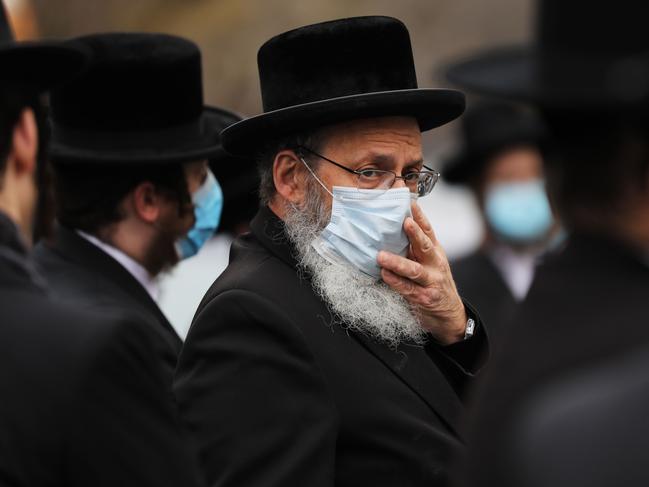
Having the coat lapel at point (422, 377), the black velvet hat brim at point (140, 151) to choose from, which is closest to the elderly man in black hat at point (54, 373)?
the coat lapel at point (422, 377)

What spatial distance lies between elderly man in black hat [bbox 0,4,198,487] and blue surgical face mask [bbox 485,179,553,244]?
5252 mm

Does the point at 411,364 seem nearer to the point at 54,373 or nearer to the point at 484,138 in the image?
the point at 54,373

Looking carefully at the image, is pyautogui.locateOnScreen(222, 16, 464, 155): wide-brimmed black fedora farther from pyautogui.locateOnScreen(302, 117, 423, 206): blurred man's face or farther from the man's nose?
the man's nose

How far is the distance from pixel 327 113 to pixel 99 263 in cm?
102

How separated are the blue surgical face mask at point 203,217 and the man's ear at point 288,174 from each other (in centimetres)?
83

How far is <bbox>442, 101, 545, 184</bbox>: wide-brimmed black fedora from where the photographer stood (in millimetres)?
7988

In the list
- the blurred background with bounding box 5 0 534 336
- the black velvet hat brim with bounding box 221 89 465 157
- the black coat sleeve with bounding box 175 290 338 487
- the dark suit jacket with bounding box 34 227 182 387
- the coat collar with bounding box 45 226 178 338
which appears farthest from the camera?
the blurred background with bounding box 5 0 534 336

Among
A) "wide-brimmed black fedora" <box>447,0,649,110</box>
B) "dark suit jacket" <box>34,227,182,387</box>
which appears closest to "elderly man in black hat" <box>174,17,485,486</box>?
"dark suit jacket" <box>34,227,182,387</box>

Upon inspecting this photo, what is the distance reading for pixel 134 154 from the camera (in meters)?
4.47

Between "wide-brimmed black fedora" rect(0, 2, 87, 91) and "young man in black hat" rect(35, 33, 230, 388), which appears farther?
"young man in black hat" rect(35, 33, 230, 388)

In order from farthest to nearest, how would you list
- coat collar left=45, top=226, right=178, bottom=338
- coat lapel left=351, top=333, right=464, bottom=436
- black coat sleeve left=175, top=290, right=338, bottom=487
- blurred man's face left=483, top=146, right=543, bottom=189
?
blurred man's face left=483, top=146, right=543, bottom=189
coat collar left=45, top=226, right=178, bottom=338
coat lapel left=351, top=333, right=464, bottom=436
black coat sleeve left=175, top=290, right=338, bottom=487

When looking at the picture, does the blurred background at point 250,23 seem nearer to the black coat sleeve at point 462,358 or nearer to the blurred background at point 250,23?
the blurred background at point 250,23

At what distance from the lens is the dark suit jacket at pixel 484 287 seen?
22.1 feet

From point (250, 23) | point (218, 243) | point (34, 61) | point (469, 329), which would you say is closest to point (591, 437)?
point (34, 61)
